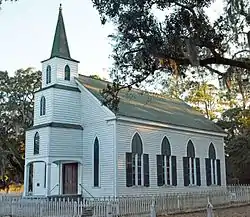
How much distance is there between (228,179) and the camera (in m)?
37.3

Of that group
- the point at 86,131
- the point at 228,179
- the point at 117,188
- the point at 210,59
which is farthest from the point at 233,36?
the point at 228,179

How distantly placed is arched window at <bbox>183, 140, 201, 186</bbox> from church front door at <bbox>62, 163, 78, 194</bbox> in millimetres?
7488

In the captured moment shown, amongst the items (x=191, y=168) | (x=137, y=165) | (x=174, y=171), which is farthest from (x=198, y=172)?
(x=137, y=165)

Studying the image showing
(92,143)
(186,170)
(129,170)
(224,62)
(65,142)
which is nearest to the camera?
(224,62)

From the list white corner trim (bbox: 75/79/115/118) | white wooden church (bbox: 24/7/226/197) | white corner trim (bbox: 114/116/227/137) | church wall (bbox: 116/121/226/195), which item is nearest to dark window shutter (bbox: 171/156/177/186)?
white wooden church (bbox: 24/7/226/197)

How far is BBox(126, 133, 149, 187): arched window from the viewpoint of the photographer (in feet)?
73.1

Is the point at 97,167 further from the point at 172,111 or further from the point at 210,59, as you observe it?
the point at 210,59

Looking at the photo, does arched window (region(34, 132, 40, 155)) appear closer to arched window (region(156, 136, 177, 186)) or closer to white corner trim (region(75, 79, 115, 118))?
white corner trim (region(75, 79, 115, 118))

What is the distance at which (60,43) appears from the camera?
973 inches

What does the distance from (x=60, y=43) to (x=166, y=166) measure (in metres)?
10.4

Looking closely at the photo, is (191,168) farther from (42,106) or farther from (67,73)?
(42,106)

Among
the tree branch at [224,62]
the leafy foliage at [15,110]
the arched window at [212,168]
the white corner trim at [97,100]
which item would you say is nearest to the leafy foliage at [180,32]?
the tree branch at [224,62]

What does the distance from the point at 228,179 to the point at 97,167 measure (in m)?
19.0

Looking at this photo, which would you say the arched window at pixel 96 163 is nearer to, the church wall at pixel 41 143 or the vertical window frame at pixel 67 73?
the church wall at pixel 41 143
